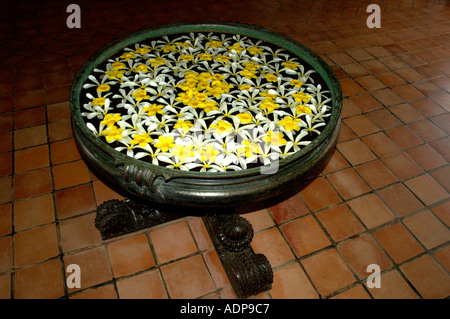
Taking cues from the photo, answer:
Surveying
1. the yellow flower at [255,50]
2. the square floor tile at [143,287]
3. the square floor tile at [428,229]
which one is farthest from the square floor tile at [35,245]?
the square floor tile at [428,229]

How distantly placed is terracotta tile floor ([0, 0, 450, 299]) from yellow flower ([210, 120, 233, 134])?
803 mm

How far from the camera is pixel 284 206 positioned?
2.15m

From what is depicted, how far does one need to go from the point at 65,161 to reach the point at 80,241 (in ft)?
2.30

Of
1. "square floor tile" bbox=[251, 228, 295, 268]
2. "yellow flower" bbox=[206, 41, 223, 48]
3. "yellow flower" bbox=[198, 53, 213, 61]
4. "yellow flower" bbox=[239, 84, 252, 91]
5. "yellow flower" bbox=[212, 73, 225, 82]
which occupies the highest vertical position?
"yellow flower" bbox=[206, 41, 223, 48]

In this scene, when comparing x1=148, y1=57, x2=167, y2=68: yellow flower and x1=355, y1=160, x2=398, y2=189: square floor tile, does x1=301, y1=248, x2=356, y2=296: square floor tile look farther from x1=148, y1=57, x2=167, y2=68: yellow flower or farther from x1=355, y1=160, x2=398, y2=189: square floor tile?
x1=148, y1=57, x2=167, y2=68: yellow flower

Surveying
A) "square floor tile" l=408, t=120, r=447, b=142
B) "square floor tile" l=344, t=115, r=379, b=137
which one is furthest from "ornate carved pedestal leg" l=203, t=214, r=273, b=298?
"square floor tile" l=408, t=120, r=447, b=142

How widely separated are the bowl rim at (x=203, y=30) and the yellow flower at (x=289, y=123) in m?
0.13

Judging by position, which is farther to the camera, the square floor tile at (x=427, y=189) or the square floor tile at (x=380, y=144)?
the square floor tile at (x=380, y=144)

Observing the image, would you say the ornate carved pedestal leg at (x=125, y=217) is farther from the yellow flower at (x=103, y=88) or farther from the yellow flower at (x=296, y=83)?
the yellow flower at (x=296, y=83)

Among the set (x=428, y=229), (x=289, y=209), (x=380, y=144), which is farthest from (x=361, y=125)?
(x=289, y=209)

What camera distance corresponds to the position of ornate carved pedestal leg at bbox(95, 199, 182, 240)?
1828 millimetres

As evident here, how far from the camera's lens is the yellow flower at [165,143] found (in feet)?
4.42

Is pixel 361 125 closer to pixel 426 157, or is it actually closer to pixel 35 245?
pixel 426 157
